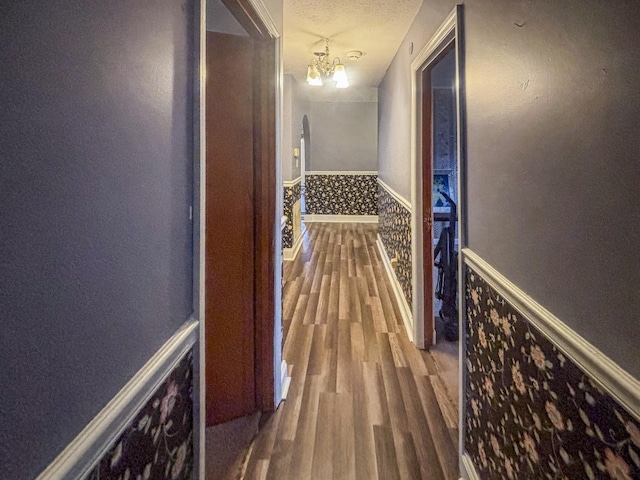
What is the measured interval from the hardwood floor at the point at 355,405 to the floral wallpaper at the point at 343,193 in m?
5.04

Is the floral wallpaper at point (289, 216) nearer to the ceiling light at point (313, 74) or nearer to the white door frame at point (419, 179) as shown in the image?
the ceiling light at point (313, 74)

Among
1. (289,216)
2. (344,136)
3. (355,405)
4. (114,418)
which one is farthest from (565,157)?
(344,136)

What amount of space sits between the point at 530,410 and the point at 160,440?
2.95ft

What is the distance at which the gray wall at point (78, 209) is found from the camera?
0.52 meters

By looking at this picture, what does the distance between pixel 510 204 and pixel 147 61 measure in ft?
3.29

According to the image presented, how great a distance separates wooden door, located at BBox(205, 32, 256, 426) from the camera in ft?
6.50

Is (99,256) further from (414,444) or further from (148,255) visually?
(414,444)

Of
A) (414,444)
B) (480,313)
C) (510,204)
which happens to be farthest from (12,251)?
(414,444)

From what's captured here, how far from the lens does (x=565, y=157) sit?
933mm

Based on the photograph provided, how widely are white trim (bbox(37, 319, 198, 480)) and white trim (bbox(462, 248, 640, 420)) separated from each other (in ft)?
2.76

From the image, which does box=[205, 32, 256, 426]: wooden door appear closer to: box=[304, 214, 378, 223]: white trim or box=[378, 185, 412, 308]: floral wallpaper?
box=[378, 185, 412, 308]: floral wallpaper

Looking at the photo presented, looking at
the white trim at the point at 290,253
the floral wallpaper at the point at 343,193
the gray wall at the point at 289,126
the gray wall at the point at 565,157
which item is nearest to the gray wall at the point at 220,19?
the gray wall at the point at 565,157

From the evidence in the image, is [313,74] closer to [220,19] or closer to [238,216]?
[220,19]

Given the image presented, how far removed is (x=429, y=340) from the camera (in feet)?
9.73
